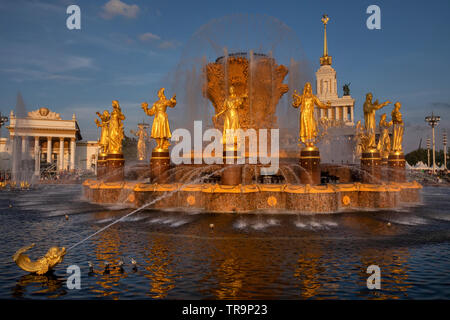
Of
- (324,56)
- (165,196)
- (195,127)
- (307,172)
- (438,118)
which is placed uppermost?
(324,56)

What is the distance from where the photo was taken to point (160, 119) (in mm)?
19516

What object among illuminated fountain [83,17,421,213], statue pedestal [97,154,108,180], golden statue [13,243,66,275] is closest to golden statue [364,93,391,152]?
illuminated fountain [83,17,421,213]

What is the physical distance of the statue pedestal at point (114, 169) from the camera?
70.4 feet

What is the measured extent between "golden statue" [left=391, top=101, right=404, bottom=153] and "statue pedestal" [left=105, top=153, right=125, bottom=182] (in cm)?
1736

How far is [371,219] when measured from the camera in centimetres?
1384

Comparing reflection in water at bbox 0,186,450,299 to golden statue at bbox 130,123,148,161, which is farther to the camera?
golden statue at bbox 130,123,148,161

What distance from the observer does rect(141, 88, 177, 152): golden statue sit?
19.4 metres

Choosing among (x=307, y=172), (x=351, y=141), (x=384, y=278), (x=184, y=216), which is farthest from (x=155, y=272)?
(x=351, y=141)

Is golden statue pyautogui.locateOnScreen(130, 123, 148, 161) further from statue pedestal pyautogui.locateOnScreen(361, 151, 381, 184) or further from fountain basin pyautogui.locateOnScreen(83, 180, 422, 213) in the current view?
statue pedestal pyautogui.locateOnScreen(361, 151, 381, 184)

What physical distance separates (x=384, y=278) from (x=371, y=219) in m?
7.32

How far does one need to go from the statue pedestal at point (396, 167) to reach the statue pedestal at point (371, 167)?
6.13 feet

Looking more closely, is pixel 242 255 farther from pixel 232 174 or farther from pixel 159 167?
pixel 159 167

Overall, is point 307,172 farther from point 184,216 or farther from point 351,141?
point 351,141

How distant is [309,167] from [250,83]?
9301mm
